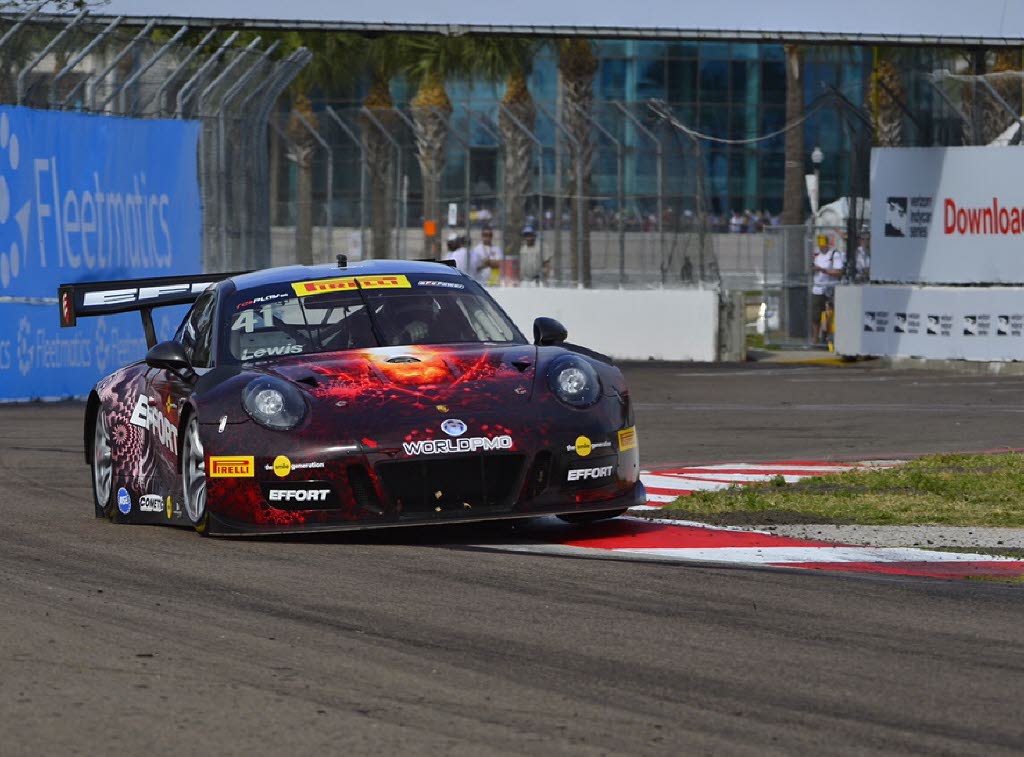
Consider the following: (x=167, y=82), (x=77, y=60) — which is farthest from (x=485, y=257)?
(x=77, y=60)

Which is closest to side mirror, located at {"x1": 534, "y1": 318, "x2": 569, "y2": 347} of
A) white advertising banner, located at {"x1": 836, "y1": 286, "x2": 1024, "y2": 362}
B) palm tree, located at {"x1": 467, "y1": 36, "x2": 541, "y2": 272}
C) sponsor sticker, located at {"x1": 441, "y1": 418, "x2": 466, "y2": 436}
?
sponsor sticker, located at {"x1": 441, "y1": 418, "x2": 466, "y2": 436}

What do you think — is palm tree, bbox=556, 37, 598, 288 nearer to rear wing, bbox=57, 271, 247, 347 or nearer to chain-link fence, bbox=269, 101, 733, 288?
chain-link fence, bbox=269, 101, 733, 288

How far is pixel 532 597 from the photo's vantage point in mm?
6895

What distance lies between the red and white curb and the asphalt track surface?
31cm

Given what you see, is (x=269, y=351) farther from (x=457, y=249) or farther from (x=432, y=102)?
(x=432, y=102)

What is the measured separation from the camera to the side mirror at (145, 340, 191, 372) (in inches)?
361

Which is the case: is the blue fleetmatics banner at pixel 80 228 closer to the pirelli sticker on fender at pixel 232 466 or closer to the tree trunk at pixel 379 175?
the tree trunk at pixel 379 175

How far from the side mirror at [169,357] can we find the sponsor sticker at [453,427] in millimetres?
1514

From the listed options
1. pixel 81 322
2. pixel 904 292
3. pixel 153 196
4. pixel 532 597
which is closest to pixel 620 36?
pixel 904 292

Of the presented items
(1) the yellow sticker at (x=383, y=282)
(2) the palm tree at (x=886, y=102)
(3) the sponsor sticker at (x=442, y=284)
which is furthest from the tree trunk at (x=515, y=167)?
(1) the yellow sticker at (x=383, y=282)

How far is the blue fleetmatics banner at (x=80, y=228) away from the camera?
19344 millimetres

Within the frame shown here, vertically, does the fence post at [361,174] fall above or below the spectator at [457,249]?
above

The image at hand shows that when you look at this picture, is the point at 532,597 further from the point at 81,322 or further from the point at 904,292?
the point at 904,292

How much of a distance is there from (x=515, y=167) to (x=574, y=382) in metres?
19.8
